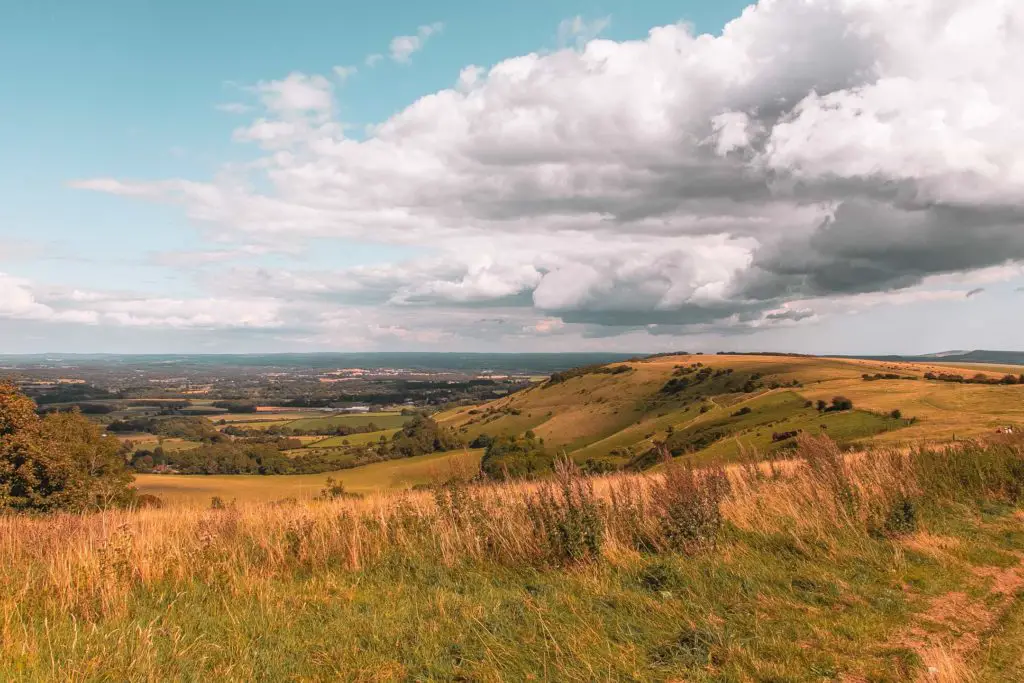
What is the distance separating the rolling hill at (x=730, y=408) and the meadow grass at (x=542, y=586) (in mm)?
3954

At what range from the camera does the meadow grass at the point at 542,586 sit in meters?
5.30

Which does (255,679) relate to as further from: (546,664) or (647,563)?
(647,563)

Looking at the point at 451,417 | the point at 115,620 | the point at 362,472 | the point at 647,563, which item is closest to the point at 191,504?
the point at 115,620

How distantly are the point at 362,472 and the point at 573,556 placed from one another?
92034mm

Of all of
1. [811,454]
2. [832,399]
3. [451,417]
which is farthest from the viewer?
A: [451,417]

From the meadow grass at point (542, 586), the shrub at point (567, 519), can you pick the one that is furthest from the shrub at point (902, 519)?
the shrub at point (567, 519)

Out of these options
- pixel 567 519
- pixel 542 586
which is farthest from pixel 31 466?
pixel 542 586

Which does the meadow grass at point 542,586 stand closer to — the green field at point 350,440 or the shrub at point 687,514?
the shrub at point 687,514

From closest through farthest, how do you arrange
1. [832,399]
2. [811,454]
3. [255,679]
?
1. [255,679]
2. [811,454]
3. [832,399]

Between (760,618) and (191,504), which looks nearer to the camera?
(760,618)

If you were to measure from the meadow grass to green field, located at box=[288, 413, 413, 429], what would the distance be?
A: 149m

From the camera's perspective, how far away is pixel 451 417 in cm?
16662

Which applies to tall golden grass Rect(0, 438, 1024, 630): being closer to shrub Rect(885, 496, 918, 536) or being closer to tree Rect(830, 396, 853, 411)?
shrub Rect(885, 496, 918, 536)

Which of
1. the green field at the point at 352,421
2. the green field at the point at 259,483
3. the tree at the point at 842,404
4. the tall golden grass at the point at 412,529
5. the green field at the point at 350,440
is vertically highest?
the tall golden grass at the point at 412,529
